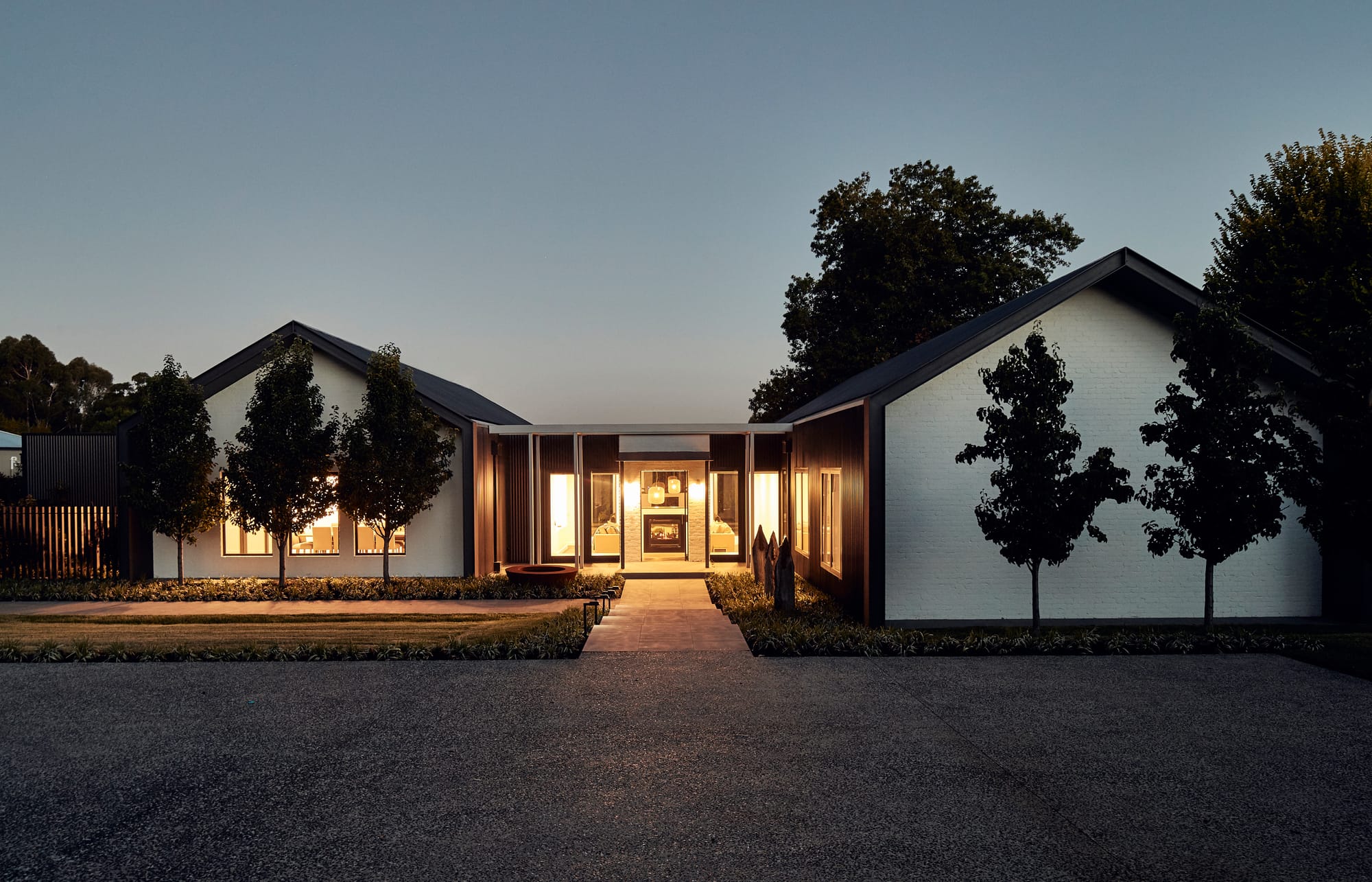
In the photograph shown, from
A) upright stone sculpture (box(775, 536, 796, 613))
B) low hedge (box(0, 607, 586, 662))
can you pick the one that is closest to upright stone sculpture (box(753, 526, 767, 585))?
upright stone sculpture (box(775, 536, 796, 613))

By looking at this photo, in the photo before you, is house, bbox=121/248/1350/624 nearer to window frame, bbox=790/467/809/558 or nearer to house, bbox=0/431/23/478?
window frame, bbox=790/467/809/558

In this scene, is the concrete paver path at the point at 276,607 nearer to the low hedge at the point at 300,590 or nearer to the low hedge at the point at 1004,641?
the low hedge at the point at 300,590

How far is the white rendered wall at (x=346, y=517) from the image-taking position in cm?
1464

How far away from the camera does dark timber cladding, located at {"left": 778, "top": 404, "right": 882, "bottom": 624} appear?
34.0 feet

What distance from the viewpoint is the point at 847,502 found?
459 inches

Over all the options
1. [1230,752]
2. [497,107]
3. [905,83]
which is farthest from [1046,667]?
[497,107]

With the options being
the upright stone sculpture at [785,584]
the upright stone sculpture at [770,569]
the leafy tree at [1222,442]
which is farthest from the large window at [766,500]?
the leafy tree at [1222,442]

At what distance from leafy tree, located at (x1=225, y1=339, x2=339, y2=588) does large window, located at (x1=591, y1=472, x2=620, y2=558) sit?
5.82 m

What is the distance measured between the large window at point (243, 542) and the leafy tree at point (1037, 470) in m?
13.8

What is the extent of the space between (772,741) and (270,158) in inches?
870

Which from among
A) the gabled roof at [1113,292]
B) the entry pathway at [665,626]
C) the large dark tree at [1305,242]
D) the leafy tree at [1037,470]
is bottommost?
the entry pathway at [665,626]

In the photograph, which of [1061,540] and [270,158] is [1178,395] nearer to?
[1061,540]

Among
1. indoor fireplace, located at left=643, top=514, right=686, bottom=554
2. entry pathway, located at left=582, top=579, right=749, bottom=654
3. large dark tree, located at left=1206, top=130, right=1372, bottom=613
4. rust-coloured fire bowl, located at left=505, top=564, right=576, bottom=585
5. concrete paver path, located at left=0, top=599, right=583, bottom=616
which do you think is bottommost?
entry pathway, located at left=582, top=579, right=749, bottom=654

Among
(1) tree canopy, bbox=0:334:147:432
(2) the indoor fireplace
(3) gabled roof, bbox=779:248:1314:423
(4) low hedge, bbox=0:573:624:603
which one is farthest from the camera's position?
(1) tree canopy, bbox=0:334:147:432
